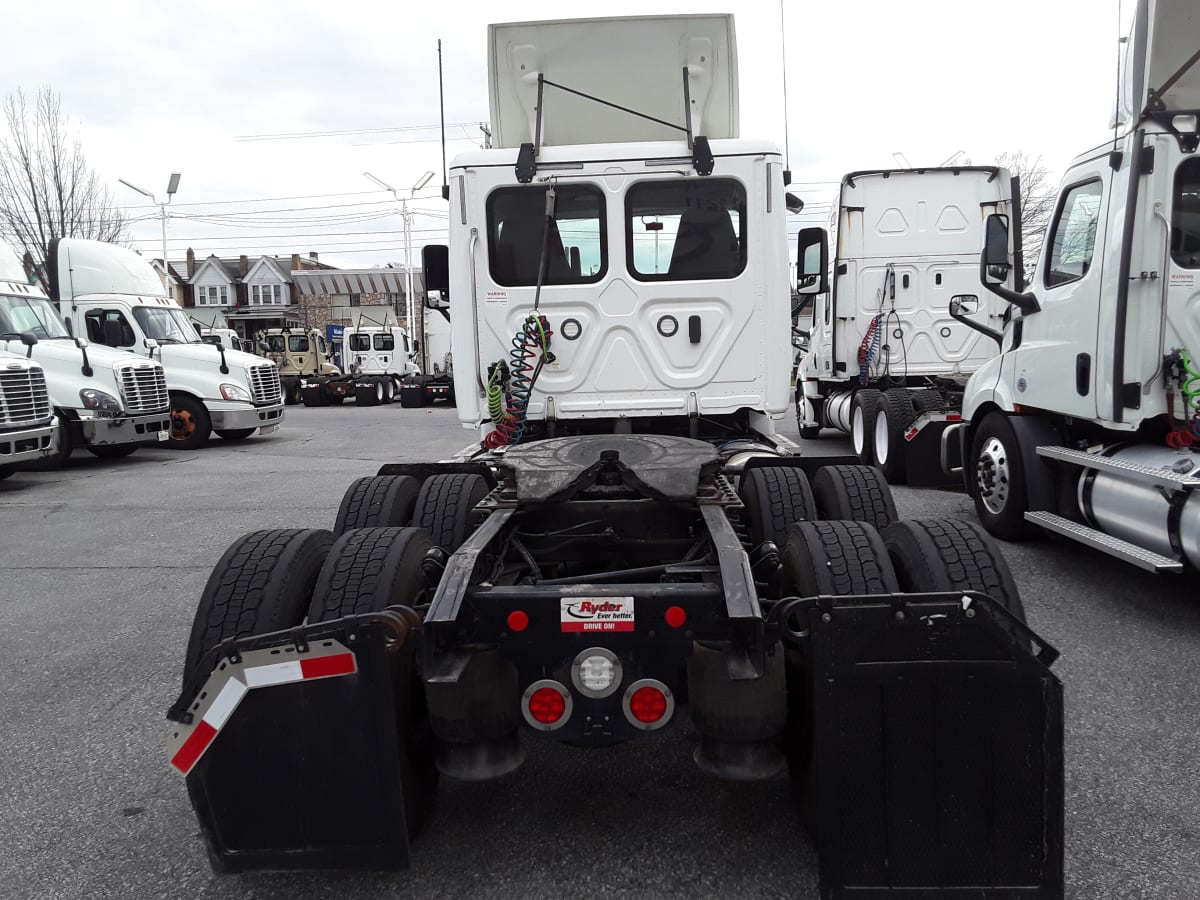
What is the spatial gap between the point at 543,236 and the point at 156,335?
12450 mm

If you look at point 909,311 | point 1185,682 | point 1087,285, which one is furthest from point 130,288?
point 1185,682

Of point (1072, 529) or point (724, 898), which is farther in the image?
point (1072, 529)

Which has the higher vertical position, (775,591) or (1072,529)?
(775,591)

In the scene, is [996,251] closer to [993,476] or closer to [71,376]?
[993,476]

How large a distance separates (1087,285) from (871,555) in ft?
11.9

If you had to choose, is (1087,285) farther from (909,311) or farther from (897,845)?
(909,311)

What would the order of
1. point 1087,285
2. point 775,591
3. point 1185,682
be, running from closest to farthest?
1. point 775,591
2. point 1185,682
3. point 1087,285

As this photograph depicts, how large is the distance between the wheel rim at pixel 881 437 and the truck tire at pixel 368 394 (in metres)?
22.8

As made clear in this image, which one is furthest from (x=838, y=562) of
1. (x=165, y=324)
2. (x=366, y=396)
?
(x=366, y=396)

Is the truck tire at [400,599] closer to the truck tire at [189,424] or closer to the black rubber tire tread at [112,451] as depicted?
the black rubber tire tread at [112,451]

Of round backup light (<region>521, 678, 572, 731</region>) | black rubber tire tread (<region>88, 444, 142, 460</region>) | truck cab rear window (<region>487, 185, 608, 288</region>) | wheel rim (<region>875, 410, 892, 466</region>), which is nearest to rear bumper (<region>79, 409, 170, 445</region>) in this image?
black rubber tire tread (<region>88, 444, 142, 460</region>)

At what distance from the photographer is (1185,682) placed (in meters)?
3.84

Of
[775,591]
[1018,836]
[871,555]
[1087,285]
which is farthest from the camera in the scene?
[1087,285]

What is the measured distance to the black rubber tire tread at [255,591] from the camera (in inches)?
104
